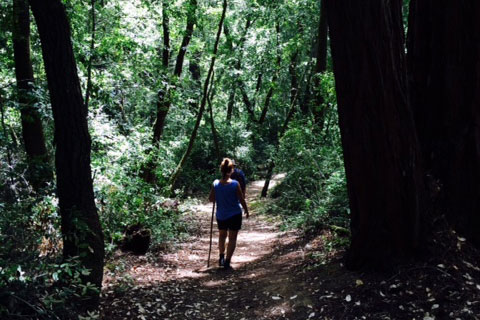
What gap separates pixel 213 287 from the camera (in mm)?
6664

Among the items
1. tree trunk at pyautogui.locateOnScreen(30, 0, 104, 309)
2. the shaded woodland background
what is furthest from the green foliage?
tree trunk at pyautogui.locateOnScreen(30, 0, 104, 309)

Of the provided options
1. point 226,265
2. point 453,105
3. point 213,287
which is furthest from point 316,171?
point 453,105

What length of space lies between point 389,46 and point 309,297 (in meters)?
3.04

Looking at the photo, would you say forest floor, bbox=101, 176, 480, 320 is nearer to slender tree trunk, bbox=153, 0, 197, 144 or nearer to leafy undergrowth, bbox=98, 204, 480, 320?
leafy undergrowth, bbox=98, 204, 480, 320

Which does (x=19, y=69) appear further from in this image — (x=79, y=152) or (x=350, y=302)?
(x=350, y=302)

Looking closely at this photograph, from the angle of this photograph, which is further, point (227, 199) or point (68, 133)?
point (227, 199)

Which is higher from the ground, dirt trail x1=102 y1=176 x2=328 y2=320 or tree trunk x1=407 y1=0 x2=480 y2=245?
tree trunk x1=407 y1=0 x2=480 y2=245

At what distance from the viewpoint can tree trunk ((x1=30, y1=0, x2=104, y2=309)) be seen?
4.57m

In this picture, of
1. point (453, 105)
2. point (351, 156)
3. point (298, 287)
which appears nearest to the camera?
point (351, 156)

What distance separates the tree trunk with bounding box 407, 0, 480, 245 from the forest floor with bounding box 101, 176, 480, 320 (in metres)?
0.49

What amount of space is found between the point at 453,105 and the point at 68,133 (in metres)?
4.47

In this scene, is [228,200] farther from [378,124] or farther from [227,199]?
[378,124]

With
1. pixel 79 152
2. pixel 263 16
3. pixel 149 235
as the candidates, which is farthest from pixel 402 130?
pixel 263 16

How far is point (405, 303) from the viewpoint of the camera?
4559 millimetres
